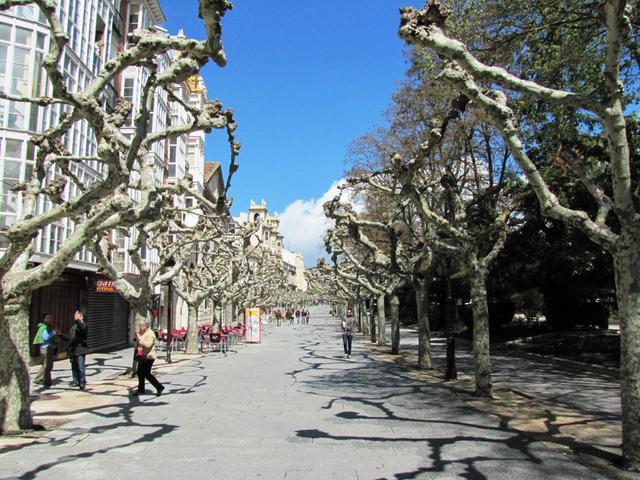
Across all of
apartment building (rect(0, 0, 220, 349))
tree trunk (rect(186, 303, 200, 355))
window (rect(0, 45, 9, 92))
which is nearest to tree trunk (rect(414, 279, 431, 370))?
apartment building (rect(0, 0, 220, 349))

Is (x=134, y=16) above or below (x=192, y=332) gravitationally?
above

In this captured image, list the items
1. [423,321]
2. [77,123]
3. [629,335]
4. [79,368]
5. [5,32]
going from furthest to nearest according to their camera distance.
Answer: [77,123] < [5,32] < [423,321] < [79,368] < [629,335]

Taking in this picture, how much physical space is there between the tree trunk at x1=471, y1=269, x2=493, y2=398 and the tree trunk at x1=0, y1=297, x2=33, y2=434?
8420 millimetres

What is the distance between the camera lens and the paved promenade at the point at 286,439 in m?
6.29

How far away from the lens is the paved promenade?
6.29m

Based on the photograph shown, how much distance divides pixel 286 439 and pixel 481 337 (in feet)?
17.9

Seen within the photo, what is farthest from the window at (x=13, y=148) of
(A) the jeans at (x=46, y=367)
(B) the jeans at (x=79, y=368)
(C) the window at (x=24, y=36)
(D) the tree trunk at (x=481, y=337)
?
(D) the tree trunk at (x=481, y=337)

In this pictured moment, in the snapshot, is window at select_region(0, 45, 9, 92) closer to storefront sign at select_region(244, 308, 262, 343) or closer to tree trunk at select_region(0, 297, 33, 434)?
tree trunk at select_region(0, 297, 33, 434)

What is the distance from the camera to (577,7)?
1174cm

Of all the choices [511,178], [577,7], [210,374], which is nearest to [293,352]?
[210,374]

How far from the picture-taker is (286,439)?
25.8 feet

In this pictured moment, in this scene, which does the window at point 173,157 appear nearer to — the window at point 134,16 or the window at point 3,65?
the window at point 134,16

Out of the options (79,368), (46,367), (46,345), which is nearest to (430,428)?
(79,368)

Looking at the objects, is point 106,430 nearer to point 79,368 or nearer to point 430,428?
point 79,368
